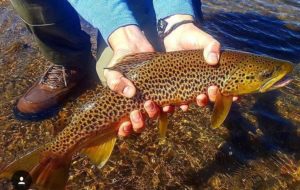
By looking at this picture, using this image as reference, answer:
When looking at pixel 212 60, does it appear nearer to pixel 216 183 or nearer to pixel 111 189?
pixel 216 183

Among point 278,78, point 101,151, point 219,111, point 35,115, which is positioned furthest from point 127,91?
point 35,115

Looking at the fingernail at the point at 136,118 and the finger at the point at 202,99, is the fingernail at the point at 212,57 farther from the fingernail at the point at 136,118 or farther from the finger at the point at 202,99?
the fingernail at the point at 136,118

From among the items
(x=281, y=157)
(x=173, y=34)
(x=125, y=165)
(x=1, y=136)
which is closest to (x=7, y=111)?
(x=1, y=136)

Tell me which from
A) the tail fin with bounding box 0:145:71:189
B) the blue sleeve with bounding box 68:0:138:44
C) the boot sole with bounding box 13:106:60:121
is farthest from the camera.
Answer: the boot sole with bounding box 13:106:60:121

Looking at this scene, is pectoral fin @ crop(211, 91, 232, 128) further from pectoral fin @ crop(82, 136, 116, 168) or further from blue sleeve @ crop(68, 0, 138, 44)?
blue sleeve @ crop(68, 0, 138, 44)

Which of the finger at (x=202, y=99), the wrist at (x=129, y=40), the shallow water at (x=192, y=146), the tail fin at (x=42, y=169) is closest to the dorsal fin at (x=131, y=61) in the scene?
the wrist at (x=129, y=40)

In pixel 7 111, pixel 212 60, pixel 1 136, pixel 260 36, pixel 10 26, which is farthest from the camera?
pixel 10 26

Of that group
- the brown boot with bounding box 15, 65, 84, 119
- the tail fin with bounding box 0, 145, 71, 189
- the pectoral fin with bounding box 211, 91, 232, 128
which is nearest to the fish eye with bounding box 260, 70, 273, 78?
the pectoral fin with bounding box 211, 91, 232, 128
